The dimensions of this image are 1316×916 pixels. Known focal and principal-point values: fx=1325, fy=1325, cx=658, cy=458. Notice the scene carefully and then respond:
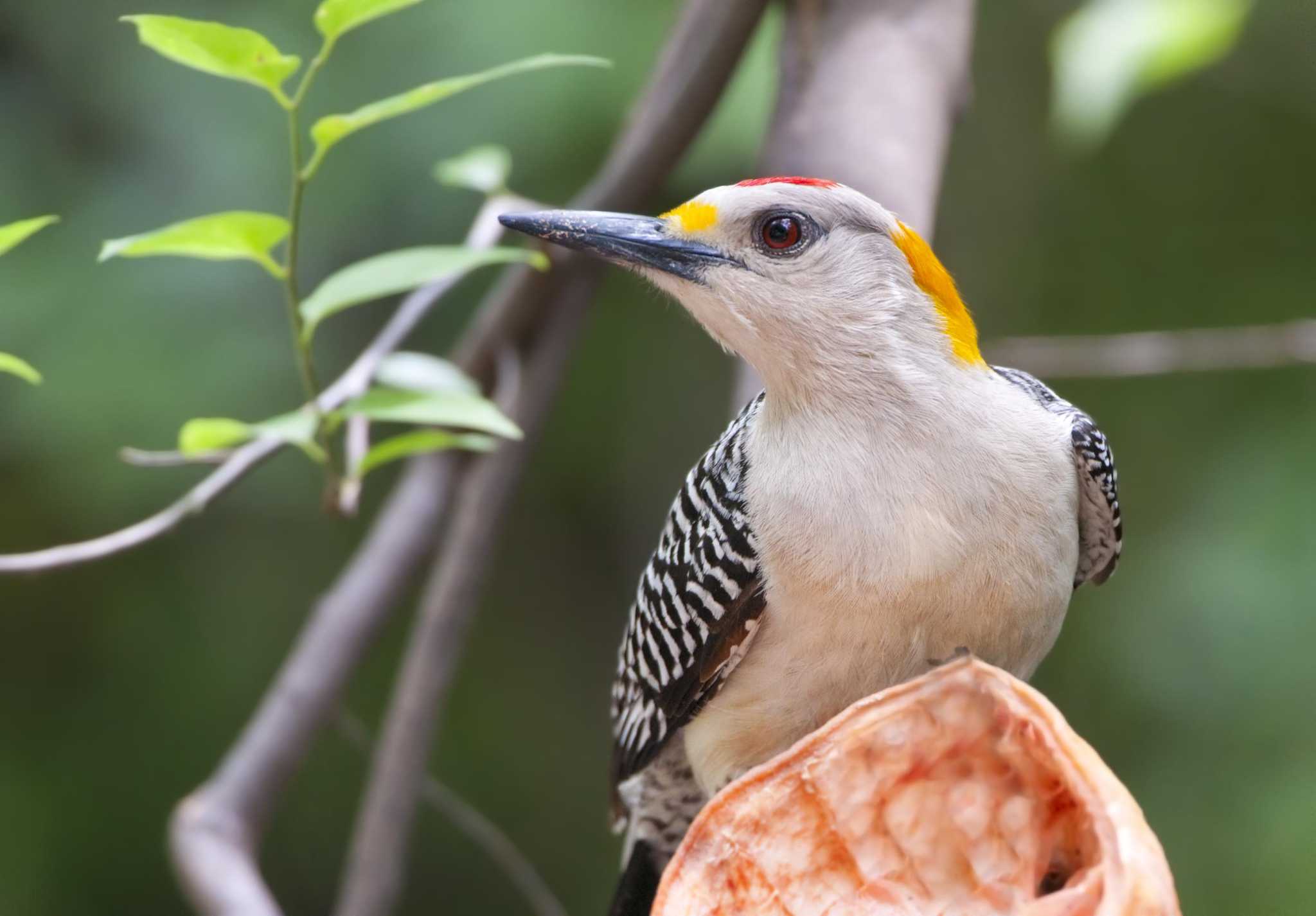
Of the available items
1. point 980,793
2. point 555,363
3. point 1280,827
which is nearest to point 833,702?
point 980,793

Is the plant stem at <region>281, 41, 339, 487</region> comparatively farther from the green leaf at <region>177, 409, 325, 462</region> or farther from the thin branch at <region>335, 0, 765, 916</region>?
the thin branch at <region>335, 0, 765, 916</region>

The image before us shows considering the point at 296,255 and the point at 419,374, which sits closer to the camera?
the point at 296,255

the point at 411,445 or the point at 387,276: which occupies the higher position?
the point at 387,276

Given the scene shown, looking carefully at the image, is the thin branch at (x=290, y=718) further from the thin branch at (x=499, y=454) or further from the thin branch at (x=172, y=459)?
the thin branch at (x=172, y=459)

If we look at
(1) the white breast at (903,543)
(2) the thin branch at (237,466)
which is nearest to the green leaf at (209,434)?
(2) the thin branch at (237,466)

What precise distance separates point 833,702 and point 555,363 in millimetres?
1252

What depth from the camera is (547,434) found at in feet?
12.7

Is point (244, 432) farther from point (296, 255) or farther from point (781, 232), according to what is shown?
point (781, 232)

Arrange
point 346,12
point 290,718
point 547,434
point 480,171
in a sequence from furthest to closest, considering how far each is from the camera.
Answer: point 547,434, point 290,718, point 480,171, point 346,12

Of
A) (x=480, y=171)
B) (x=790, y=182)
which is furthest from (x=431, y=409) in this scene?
(x=480, y=171)

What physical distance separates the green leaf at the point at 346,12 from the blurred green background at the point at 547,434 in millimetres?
1614

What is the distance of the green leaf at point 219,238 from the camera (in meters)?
1.40

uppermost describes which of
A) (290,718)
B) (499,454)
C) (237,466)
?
(237,466)

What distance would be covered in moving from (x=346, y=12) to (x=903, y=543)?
770mm
